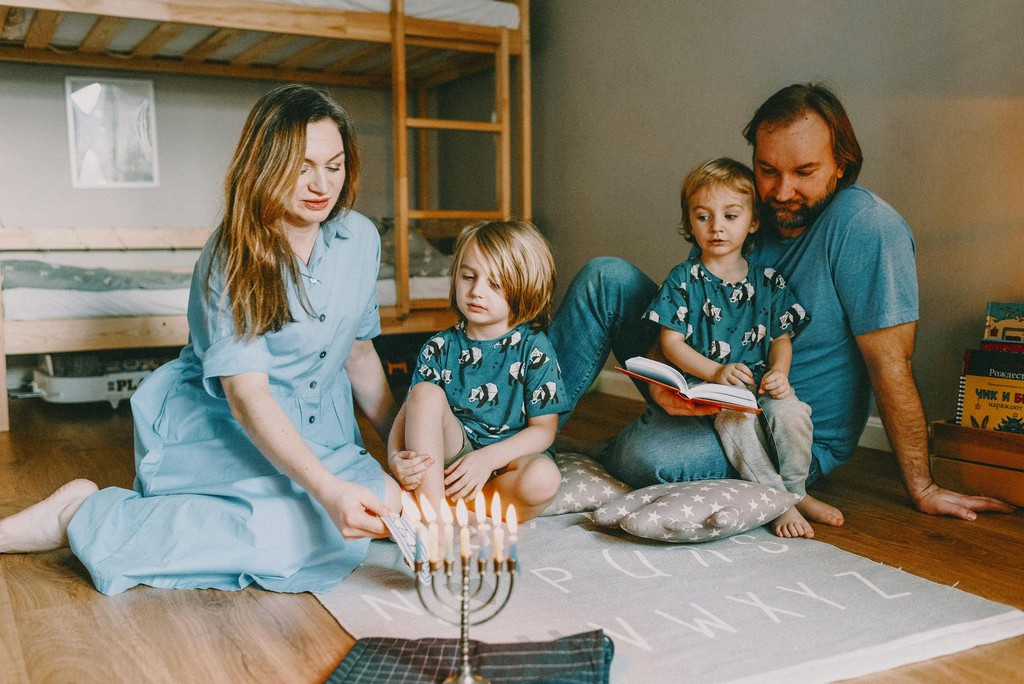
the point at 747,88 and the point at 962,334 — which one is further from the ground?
the point at 747,88

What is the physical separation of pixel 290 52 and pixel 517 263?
2298mm

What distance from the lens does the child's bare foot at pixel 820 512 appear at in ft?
5.41

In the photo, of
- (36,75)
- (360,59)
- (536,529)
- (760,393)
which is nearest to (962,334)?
(760,393)

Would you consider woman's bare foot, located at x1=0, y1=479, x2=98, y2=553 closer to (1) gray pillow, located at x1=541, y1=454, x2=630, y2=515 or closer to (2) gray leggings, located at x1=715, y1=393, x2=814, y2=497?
(1) gray pillow, located at x1=541, y1=454, x2=630, y2=515

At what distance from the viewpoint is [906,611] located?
4.00ft

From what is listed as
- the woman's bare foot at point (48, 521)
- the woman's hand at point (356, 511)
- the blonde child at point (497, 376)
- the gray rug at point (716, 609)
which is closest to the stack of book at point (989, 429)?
the gray rug at point (716, 609)

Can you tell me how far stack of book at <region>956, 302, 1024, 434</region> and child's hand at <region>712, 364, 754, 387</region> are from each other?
0.54m

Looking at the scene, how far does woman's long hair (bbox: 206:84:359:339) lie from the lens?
4.33ft

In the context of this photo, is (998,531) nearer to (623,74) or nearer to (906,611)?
(906,611)

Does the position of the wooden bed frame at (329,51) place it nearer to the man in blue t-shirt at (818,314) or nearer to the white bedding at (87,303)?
the white bedding at (87,303)

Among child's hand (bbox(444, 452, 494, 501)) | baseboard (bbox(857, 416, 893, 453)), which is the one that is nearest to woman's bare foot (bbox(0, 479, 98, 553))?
child's hand (bbox(444, 452, 494, 501))

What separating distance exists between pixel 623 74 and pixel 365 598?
7.65ft

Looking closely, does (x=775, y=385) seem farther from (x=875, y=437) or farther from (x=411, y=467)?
(x=875, y=437)

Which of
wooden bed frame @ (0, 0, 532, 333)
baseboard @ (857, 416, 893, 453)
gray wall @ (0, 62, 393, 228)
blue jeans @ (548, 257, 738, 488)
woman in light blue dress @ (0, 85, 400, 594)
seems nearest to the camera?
woman in light blue dress @ (0, 85, 400, 594)
